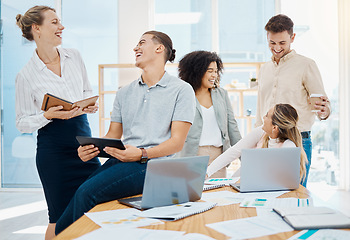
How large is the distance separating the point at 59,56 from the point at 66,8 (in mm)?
3433

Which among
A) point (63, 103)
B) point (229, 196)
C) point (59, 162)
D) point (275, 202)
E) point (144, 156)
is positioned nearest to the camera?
point (275, 202)

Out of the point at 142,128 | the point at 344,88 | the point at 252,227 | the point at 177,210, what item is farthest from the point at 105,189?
the point at 344,88

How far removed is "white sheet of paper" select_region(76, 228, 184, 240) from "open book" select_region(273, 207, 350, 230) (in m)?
0.33

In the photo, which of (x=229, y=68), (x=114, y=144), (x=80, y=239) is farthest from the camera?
(x=229, y=68)

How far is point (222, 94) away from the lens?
289cm

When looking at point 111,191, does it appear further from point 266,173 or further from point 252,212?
point 266,173

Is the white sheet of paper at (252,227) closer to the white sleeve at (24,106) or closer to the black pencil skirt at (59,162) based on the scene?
the black pencil skirt at (59,162)

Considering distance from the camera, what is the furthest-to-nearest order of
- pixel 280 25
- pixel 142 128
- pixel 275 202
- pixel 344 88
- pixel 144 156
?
pixel 344 88 → pixel 280 25 → pixel 142 128 → pixel 144 156 → pixel 275 202

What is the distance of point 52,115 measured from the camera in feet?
6.57

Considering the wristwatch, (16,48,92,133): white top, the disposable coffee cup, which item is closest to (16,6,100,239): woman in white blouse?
(16,48,92,133): white top

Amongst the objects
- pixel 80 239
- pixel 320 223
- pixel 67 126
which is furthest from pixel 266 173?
pixel 67 126

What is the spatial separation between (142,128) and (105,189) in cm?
45

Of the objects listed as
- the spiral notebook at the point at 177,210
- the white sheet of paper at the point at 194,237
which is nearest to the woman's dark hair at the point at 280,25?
the spiral notebook at the point at 177,210

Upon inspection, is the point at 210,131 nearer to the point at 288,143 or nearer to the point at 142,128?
the point at 288,143
